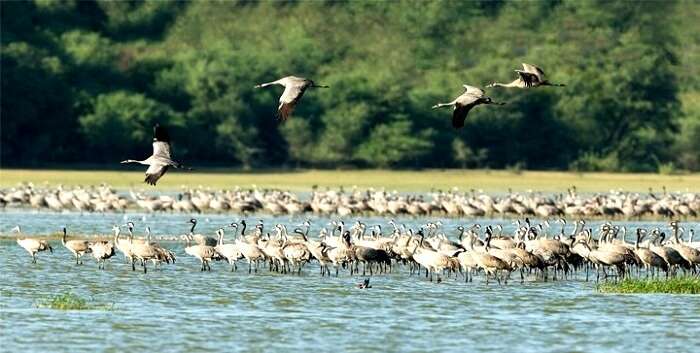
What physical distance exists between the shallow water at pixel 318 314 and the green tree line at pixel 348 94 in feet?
162

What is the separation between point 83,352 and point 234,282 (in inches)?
344

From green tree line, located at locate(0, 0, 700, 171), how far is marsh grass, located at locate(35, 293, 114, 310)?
173 ft

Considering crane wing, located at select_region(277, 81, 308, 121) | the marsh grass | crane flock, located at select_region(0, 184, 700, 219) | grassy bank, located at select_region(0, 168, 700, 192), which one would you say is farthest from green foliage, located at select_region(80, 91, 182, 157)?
crane wing, located at select_region(277, 81, 308, 121)

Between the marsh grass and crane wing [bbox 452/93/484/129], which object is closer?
crane wing [bbox 452/93/484/129]

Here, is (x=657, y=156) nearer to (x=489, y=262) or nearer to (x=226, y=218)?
(x=226, y=218)

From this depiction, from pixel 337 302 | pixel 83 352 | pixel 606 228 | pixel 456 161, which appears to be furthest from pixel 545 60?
pixel 83 352

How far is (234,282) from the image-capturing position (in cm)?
2839

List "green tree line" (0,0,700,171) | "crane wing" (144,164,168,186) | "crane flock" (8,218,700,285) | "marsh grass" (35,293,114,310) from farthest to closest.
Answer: "green tree line" (0,0,700,171), "crane flock" (8,218,700,285), "marsh grass" (35,293,114,310), "crane wing" (144,164,168,186)

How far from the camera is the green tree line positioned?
81.2 m

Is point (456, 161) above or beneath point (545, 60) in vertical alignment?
beneath

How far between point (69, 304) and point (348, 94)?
64.6m

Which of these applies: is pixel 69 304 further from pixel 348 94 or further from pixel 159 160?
pixel 348 94

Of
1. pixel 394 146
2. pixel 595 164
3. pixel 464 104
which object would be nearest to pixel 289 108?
pixel 464 104

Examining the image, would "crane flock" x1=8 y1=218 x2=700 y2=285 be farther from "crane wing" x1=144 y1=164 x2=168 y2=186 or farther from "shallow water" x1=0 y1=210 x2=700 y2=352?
"crane wing" x1=144 y1=164 x2=168 y2=186
